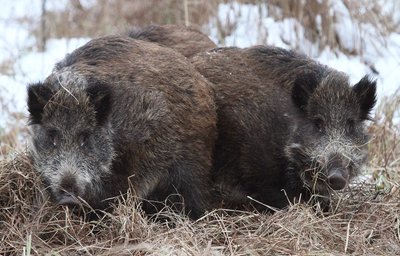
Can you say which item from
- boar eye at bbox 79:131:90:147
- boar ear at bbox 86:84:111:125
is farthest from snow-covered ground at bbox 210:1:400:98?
boar eye at bbox 79:131:90:147

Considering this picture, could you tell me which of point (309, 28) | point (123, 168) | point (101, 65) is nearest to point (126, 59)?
point (101, 65)

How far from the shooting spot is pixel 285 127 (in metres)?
5.60

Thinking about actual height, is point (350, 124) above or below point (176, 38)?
below

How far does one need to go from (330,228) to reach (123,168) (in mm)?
1260

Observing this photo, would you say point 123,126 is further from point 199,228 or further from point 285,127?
point 285,127

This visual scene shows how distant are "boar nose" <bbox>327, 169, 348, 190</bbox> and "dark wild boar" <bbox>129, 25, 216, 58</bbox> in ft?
5.35

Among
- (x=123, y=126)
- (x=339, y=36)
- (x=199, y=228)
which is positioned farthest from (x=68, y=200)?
(x=339, y=36)

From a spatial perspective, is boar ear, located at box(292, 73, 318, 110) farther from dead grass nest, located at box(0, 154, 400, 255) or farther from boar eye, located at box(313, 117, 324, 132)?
dead grass nest, located at box(0, 154, 400, 255)

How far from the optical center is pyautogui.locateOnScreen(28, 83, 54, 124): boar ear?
509 cm

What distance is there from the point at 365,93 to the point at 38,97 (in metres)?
1.98

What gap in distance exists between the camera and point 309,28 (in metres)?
9.32

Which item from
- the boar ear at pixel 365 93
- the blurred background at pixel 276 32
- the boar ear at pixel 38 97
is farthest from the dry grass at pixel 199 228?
the blurred background at pixel 276 32

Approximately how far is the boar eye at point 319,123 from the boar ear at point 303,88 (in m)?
0.12

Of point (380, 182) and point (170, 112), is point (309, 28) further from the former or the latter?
point (170, 112)
